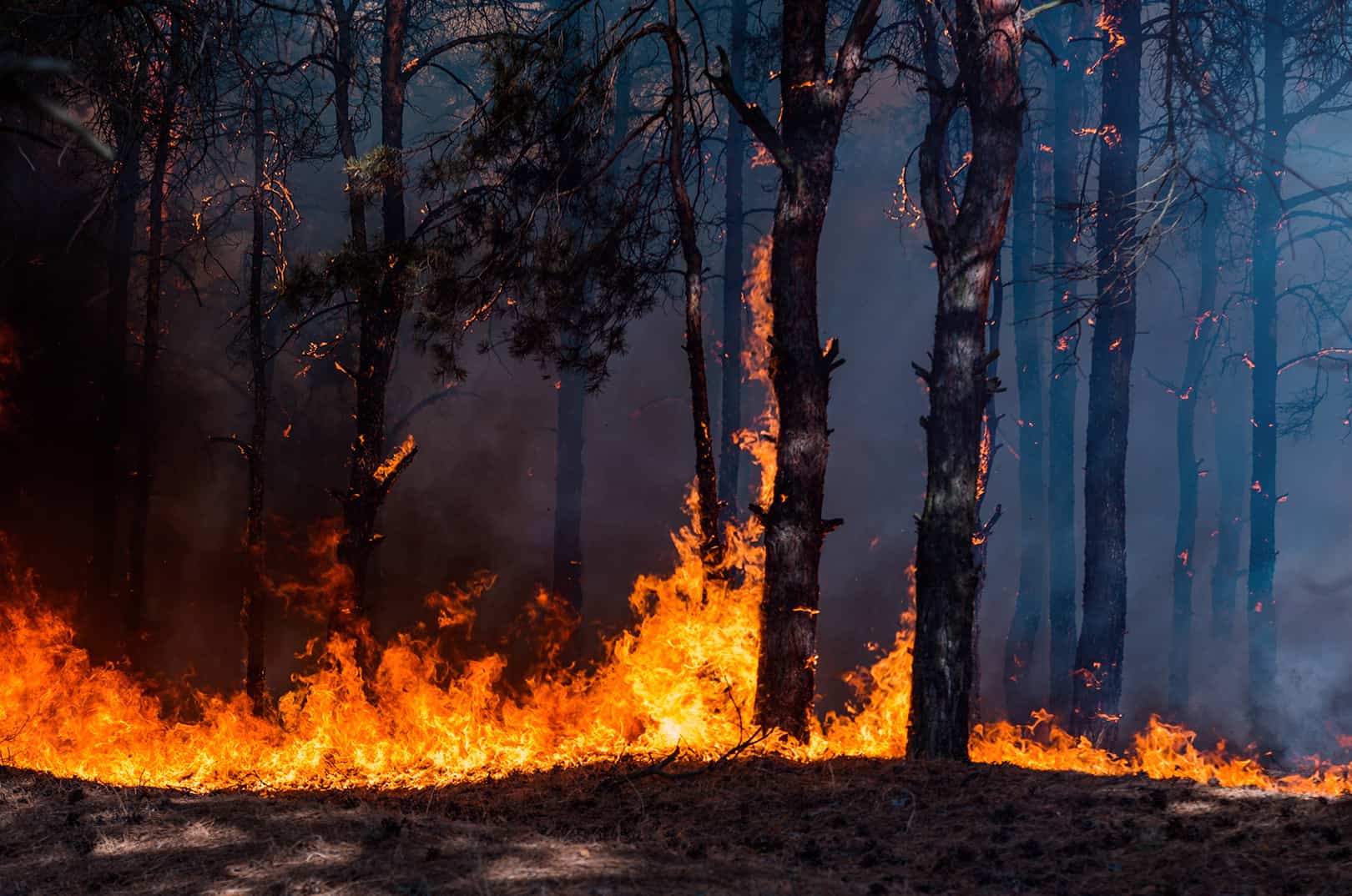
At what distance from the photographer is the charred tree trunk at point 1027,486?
18531mm

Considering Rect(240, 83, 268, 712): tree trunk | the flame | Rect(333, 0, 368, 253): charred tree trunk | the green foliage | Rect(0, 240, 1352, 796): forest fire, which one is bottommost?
Rect(0, 240, 1352, 796): forest fire

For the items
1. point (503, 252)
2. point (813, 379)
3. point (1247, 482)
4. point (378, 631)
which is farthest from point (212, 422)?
point (1247, 482)

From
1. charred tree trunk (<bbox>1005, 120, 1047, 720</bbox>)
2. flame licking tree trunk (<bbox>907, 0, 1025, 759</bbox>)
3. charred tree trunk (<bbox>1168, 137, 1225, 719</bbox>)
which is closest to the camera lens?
flame licking tree trunk (<bbox>907, 0, 1025, 759</bbox>)

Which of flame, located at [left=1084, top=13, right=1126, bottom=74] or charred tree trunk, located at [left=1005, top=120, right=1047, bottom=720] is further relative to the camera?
charred tree trunk, located at [left=1005, top=120, right=1047, bottom=720]

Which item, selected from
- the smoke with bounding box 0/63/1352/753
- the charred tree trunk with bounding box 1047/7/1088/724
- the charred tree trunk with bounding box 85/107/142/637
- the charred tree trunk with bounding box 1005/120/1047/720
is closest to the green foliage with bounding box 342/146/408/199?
the charred tree trunk with bounding box 85/107/142/637

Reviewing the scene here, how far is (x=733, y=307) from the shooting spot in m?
18.7

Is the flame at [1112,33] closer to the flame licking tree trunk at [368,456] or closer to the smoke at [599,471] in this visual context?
the smoke at [599,471]

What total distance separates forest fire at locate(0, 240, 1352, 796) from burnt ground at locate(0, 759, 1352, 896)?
1965 mm

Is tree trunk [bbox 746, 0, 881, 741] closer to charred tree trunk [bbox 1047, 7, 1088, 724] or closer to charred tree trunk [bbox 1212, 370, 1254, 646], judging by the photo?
charred tree trunk [bbox 1047, 7, 1088, 724]

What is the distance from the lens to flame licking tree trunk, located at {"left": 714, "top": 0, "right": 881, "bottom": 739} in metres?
9.49

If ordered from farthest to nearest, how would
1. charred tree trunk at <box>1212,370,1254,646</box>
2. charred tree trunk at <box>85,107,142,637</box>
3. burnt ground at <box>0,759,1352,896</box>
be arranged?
charred tree trunk at <box>1212,370,1254,646</box>
charred tree trunk at <box>85,107,142,637</box>
burnt ground at <box>0,759,1352,896</box>

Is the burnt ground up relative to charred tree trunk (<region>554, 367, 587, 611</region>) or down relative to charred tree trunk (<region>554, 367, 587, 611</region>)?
down

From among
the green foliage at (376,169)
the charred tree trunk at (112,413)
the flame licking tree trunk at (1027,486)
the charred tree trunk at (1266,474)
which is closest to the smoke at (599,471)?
the charred tree trunk at (112,413)

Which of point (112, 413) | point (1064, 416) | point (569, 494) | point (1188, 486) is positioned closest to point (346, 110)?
point (112, 413)
